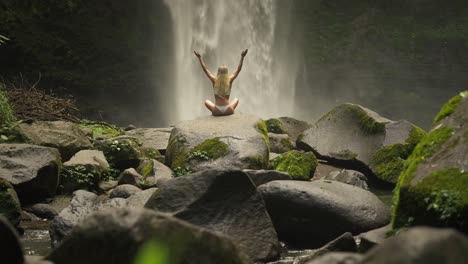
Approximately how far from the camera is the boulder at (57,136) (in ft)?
32.8

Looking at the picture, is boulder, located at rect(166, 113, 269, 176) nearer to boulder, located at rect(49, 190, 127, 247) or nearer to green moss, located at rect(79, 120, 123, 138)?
boulder, located at rect(49, 190, 127, 247)

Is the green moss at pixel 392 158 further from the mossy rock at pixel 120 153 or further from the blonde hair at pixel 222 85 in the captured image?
Result: the mossy rock at pixel 120 153

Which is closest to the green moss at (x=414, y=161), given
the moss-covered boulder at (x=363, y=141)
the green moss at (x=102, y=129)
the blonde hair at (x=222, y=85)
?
the moss-covered boulder at (x=363, y=141)

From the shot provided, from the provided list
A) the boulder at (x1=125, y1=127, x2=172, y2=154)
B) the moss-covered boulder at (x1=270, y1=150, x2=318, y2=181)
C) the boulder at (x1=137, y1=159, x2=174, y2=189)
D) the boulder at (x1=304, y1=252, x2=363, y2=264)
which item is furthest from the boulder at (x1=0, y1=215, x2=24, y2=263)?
the boulder at (x1=125, y1=127, x2=172, y2=154)

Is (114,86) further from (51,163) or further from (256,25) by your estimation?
(51,163)

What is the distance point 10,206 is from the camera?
271 inches

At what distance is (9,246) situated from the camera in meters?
3.22

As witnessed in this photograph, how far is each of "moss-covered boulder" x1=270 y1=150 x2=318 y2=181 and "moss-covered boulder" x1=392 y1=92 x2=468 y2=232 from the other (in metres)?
4.55

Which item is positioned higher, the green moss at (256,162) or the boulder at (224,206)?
the boulder at (224,206)

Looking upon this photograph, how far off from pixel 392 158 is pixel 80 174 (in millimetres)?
5433

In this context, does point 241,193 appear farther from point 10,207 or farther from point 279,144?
point 279,144

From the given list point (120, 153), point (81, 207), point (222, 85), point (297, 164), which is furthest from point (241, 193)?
point (222, 85)

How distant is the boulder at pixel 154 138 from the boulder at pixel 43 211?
414cm

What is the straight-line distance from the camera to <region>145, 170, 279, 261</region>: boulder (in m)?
5.45
